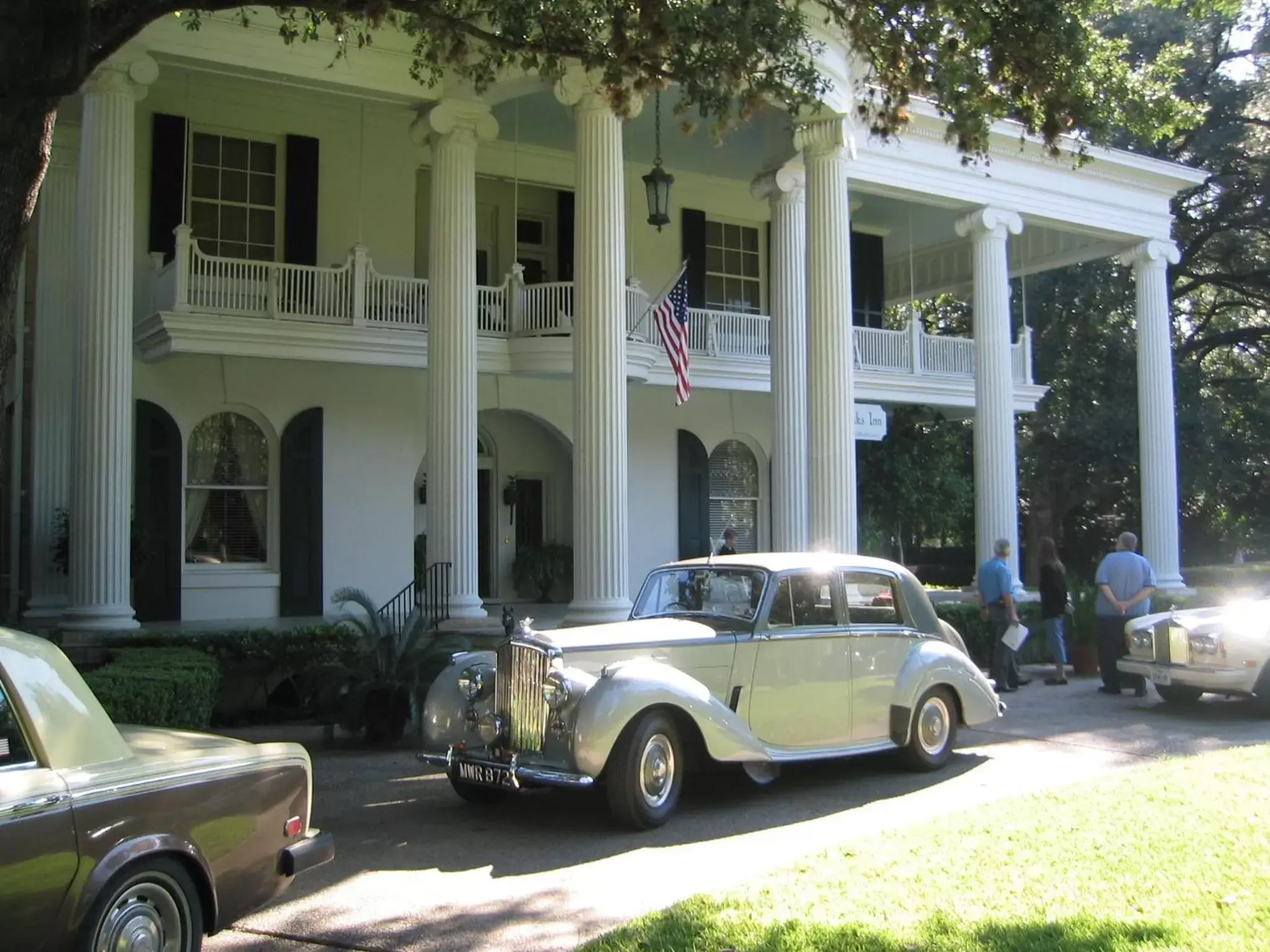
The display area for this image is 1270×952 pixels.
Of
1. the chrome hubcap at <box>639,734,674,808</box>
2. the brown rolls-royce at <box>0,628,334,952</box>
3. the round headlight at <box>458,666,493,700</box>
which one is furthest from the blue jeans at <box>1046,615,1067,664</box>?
the brown rolls-royce at <box>0,628,334,952</box>

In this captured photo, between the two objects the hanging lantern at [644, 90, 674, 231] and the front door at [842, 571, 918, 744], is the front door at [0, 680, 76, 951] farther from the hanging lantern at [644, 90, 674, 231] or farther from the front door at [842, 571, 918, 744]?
the hanging lantern at [644, 90, 674, 231]

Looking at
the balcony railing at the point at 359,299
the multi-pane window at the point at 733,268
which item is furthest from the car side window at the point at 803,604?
the multi-pane window at the point at 733,268

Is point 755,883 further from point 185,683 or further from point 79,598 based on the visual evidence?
point 79,598

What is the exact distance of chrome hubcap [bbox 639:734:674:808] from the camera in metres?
7.75

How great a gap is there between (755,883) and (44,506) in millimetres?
12288

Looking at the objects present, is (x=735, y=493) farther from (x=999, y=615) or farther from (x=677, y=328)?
(x=999, y=615)

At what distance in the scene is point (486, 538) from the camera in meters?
20.5

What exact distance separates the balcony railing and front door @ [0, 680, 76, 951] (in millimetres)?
12308

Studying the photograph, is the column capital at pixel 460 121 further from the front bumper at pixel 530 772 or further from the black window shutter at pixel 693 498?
the front bumper at pixel 530 772

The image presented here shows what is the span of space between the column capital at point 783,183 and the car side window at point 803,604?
9460 millimetres

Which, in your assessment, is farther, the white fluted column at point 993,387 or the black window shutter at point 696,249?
the black window shutter at point 696,249

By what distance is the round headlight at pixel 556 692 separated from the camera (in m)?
7.67

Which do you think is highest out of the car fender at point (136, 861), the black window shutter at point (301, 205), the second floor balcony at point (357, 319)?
the black window shutter at point (301, 205)

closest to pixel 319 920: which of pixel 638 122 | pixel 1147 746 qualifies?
pixel 1147 746
